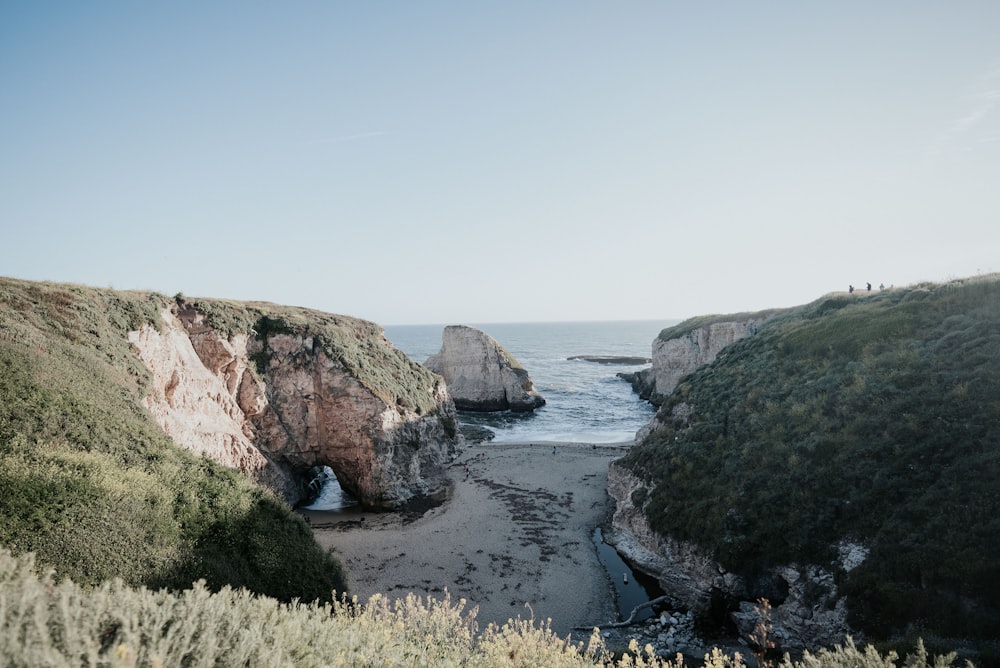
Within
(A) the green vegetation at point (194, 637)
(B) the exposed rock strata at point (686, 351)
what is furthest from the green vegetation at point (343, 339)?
(B) the exposed rock strata at point (686, 351)

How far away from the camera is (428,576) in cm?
1792

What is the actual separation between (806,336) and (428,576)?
2143 cm

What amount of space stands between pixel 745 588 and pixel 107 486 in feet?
58.7

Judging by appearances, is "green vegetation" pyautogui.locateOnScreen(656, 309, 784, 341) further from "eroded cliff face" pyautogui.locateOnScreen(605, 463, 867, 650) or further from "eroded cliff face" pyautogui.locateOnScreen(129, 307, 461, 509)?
"eroded cliff face" pyautogui.locateOnScreen(129, 307, 461, 509)

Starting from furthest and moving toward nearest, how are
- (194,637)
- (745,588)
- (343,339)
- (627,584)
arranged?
(343,339)
(627,584)
(745,588)
(194,637)

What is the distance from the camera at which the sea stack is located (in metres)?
54.1

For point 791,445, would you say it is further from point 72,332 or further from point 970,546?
point 72,332

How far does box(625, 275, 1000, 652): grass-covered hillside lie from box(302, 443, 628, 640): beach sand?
412 centimetres

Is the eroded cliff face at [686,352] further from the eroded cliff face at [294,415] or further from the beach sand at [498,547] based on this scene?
the eroded cliff face at [294,415]

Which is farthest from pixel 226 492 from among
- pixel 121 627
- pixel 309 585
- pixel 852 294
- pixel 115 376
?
pixel 852 294

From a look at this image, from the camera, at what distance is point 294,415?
80.5 ft

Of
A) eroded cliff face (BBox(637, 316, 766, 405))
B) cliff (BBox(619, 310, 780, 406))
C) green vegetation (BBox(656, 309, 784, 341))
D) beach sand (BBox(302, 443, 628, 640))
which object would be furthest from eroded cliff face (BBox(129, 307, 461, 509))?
green vegetation (BBox(656, 309, 784, 341))

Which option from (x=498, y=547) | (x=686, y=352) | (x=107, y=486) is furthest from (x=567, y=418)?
(x=107, y=486)

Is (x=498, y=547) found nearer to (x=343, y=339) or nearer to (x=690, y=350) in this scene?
(x=343, y=339)
